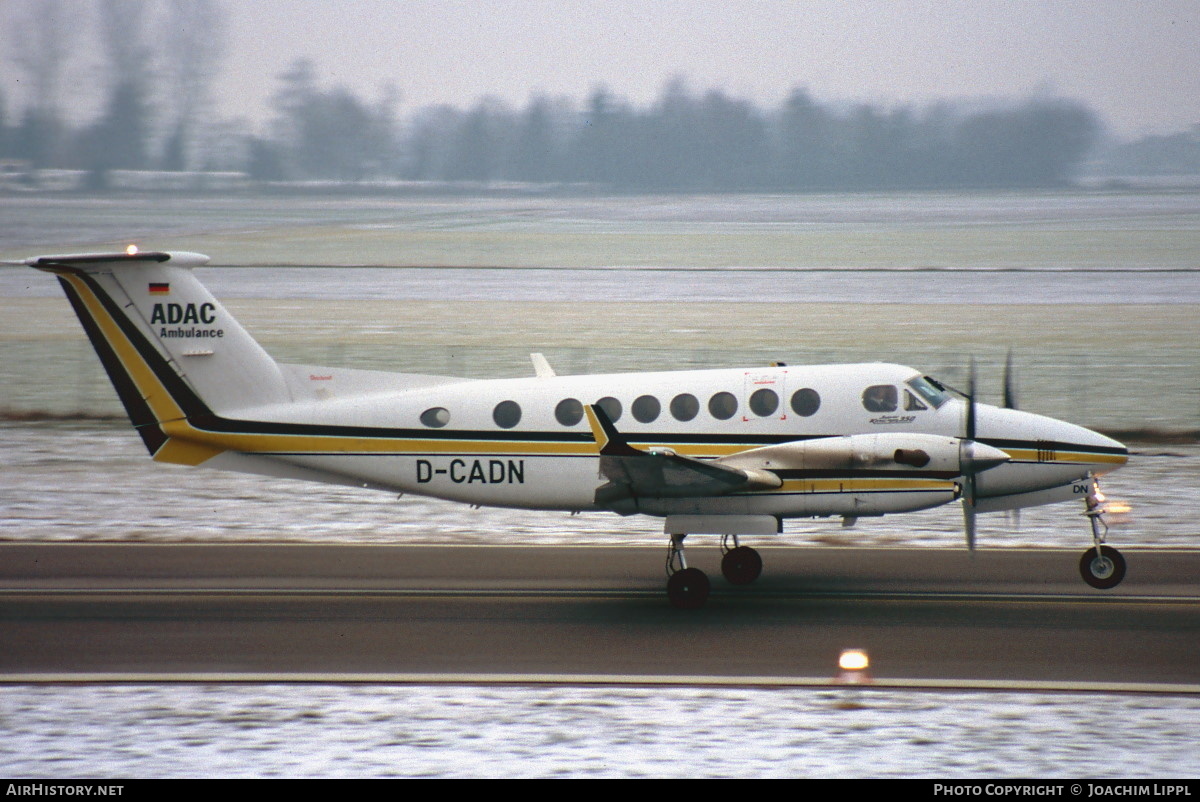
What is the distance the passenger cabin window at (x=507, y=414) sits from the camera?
14180 millimetres

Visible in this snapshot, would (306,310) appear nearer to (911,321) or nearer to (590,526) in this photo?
(911,321)

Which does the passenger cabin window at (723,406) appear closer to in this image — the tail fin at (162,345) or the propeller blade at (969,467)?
the propeller blade at (969,467)

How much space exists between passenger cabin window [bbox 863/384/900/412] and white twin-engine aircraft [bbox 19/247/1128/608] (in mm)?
19

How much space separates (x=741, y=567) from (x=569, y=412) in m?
2.75

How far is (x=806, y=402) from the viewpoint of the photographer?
13656 mm

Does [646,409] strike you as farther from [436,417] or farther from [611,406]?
[436,417]

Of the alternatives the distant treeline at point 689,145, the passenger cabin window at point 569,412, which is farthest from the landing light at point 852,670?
the distant treeline at point 689,145

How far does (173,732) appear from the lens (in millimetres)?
8969

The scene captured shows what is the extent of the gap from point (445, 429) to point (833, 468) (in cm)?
460

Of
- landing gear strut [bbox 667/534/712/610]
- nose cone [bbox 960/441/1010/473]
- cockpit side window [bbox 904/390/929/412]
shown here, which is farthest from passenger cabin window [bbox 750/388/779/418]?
nose cone [bbox 960/441/1010/473]

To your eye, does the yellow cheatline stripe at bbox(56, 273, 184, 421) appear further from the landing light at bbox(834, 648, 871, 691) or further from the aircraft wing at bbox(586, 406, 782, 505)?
the landing light at bbox(834, 648, 871, 691)

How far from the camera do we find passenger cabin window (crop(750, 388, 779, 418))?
13.7 metres

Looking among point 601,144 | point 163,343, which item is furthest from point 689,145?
point 163,343
